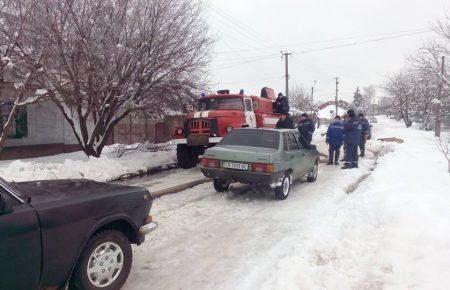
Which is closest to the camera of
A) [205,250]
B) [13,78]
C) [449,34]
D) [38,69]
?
[205,250]

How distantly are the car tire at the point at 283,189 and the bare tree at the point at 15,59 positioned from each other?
6.55 meters

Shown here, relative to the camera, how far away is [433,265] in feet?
13.9

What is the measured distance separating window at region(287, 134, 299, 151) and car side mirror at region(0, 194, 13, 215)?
654 centimetres

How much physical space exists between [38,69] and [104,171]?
310 centimetres

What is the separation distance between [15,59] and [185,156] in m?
5.61

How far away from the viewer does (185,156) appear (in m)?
12.6

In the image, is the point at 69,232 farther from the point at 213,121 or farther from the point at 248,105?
the point at 248,105

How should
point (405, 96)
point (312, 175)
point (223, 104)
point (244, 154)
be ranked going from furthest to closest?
point (405, 96), point (223, 104), point (312, 175), point (244, 154)

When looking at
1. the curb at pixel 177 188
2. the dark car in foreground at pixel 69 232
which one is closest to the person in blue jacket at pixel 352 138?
the curb at pixel 177 188

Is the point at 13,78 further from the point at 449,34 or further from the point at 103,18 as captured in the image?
the point at 449,34

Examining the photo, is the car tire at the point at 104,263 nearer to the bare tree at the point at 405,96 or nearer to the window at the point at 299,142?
the window at the point at 299,142

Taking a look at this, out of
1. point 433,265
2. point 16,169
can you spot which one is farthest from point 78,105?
point 433,265

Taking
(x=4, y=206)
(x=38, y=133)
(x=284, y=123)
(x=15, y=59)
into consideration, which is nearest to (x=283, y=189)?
(x=284, y=123)

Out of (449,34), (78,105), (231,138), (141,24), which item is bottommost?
(231,138)
